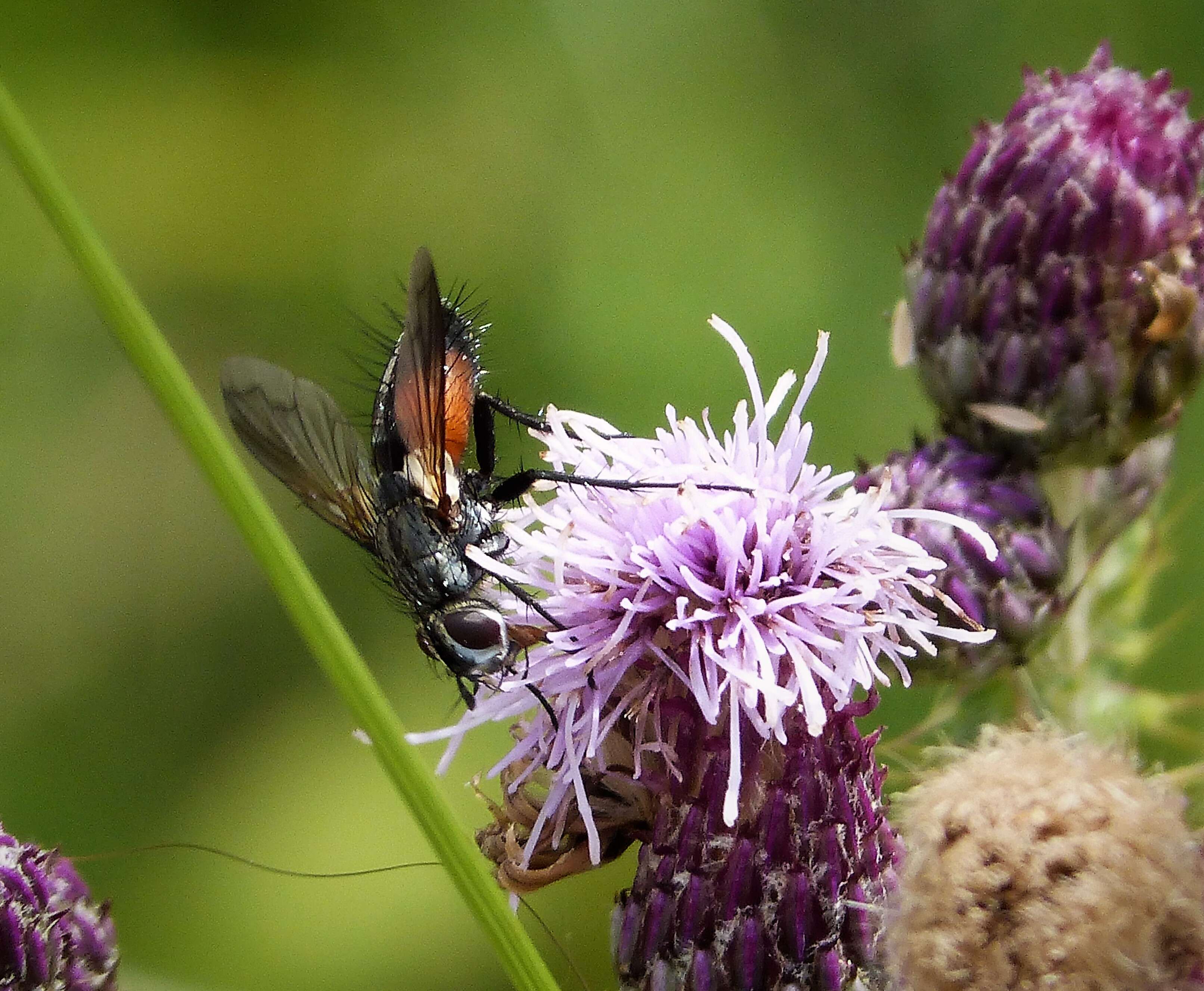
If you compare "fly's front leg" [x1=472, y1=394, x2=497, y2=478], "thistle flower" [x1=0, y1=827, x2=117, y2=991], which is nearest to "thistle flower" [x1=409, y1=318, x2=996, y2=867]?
"fly's front leg" [x1=472, y1=394, x2=497, y2=478]

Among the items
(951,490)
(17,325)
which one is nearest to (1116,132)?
(951,490)

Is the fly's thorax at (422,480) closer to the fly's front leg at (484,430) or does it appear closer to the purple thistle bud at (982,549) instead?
the fly's front leg at (484,430)

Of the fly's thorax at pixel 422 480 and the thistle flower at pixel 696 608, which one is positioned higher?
the fly's thorax at pixel 422 480

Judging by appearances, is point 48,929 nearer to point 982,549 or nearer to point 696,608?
point 696,608

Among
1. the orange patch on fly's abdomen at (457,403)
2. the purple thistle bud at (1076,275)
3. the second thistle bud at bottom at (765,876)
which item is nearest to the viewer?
the second thistle bud at bottom at (765,876)

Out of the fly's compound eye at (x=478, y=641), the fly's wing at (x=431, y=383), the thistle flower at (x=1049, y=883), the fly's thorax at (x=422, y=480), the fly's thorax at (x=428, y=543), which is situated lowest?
the thistle flower at (x=1049, y=883)

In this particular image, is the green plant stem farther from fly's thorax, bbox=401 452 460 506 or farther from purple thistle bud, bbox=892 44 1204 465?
purple thistle bud, bbox=892 44 1204 465

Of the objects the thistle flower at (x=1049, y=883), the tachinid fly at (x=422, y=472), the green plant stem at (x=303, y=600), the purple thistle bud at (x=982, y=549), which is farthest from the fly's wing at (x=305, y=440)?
the thistle flower at (x=1049, y=883)
